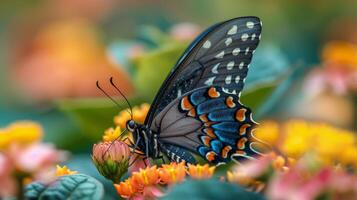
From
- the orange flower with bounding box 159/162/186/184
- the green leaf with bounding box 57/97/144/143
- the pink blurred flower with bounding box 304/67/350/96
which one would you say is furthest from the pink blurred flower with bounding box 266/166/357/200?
the pink blurred flower with bounding box 304/67/350/96

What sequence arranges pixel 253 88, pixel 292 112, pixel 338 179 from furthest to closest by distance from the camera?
pixel 292 112 < pixel 253 88 < pixel 338 179

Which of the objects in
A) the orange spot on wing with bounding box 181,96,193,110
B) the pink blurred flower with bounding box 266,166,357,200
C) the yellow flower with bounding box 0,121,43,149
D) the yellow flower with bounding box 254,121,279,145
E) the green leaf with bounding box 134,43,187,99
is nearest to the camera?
the pink blurred flower with bounding box 266,166,357,200

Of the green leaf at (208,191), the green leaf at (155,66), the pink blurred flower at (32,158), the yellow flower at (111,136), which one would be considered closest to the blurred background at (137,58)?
the green leaf at (155,66)

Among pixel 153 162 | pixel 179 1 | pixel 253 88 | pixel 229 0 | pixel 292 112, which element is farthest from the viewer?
pixel 179 1

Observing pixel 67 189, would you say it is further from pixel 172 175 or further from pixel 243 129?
pixel 243 129

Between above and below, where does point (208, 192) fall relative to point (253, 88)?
below

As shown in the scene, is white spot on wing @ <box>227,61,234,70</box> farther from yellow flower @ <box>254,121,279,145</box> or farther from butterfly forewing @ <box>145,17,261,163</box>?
yellow flower @ <box>254,121,279,145</box>

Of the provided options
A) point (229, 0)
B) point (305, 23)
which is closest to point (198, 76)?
point (305, 23)

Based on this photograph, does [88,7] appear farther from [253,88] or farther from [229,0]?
[253,88]
